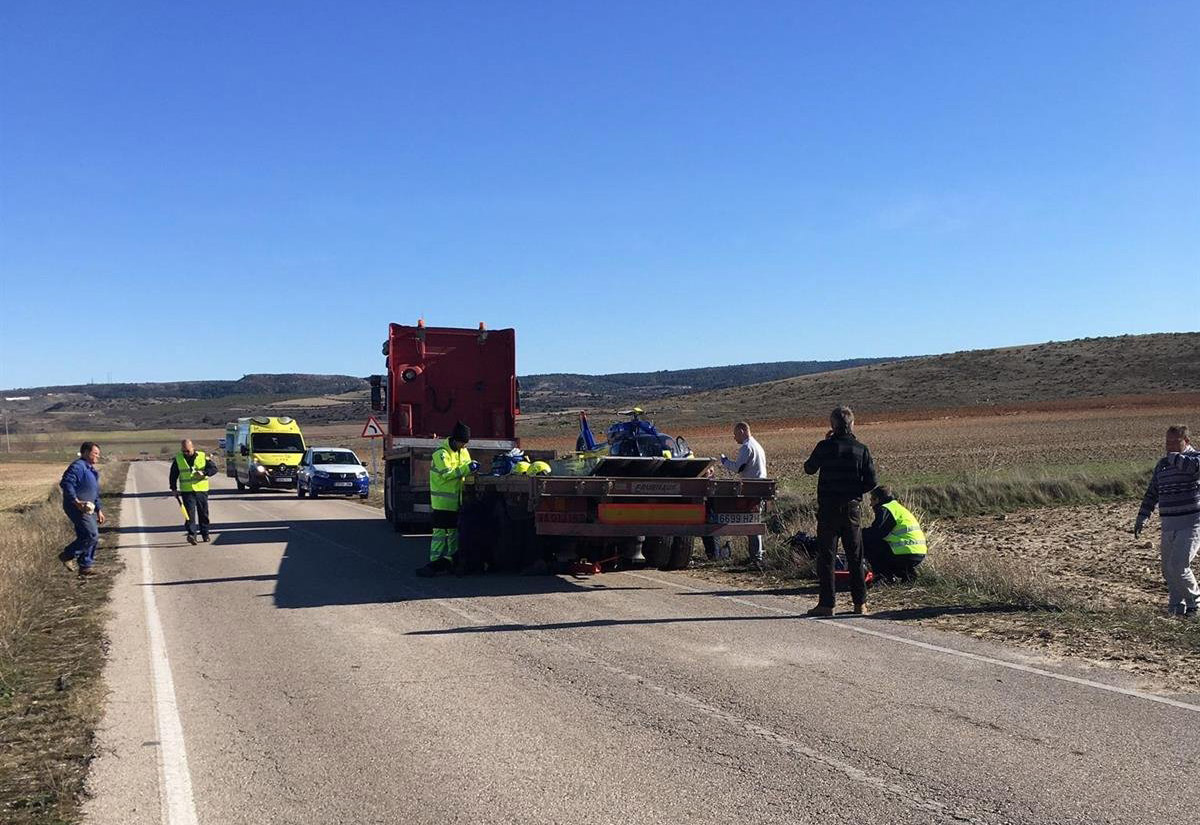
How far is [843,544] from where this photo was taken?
32.9 feet

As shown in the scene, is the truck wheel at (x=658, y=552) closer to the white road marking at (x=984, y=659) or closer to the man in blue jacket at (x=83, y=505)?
the white road marking at (x=984, y=659)

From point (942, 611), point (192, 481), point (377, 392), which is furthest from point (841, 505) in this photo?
point (377, 392)

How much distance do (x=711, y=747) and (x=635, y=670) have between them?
1902mm

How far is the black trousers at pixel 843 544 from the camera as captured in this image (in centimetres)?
1000

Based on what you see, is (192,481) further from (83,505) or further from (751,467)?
(751,467)

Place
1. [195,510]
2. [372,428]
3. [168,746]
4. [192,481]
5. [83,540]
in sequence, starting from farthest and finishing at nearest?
1. [372,428]
2. [195,510]
3. [192,481]
4. [83,540]
5. [168,746]

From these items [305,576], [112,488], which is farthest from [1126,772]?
[112,488]

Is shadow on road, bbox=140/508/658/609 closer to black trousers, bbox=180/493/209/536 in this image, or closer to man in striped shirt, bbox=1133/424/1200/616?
black trousers, bbox=180/493/209/536

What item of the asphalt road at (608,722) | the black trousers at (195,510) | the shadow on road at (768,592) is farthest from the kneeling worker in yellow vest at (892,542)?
the black trousers at (195,510)

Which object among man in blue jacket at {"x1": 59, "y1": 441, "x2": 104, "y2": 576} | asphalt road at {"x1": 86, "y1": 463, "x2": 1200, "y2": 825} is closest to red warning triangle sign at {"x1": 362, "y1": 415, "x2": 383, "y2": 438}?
man in blue jacket at {"x1": 59, "y1": 441, "x2": 104, "y2": 576}

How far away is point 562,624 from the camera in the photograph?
31.8 feet

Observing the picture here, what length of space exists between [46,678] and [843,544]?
6.43 m

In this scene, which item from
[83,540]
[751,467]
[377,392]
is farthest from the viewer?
[377,392]

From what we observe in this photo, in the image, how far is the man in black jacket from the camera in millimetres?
10016
